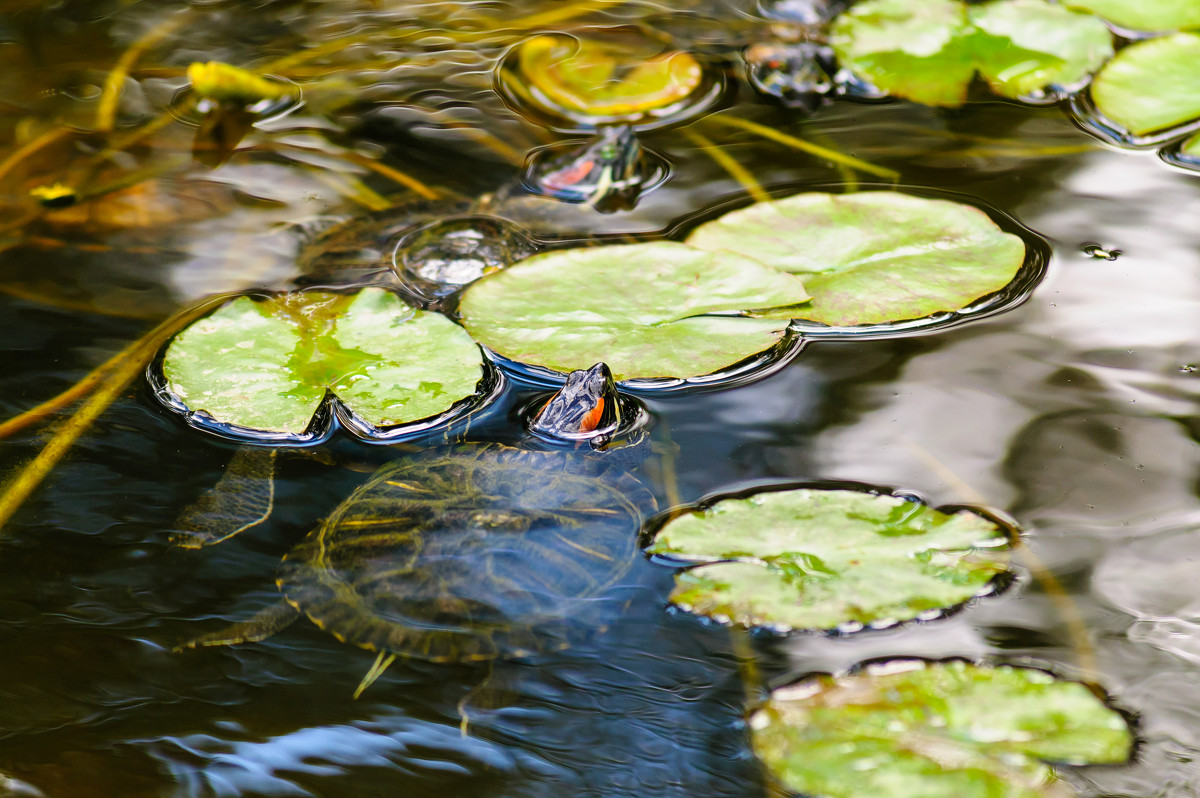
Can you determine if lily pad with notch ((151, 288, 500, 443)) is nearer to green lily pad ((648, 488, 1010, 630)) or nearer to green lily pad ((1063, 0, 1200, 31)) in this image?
green lily pad ((648, 488, 1010, 630))

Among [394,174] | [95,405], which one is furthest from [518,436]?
[394,174]

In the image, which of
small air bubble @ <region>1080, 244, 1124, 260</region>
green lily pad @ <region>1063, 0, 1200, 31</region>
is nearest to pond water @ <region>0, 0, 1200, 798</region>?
small air bubble @ <region>1080, 244, 1124, 260</region>

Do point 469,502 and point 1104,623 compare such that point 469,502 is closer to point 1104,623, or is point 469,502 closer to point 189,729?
point 189,729

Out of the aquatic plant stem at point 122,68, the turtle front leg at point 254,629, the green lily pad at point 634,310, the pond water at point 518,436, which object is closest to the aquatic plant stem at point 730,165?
the pond water at point 518,436

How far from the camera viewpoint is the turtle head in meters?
1.66

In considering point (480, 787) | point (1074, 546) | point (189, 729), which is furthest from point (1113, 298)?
point (189, 729)

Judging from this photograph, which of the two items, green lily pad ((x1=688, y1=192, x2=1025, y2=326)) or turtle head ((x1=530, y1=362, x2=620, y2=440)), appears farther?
green lily pad ((x1=688, y1=192, x2=1025, y2=326))

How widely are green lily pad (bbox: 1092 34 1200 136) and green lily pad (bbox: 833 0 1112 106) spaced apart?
96 mm

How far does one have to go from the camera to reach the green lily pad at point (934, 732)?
1.14 metres

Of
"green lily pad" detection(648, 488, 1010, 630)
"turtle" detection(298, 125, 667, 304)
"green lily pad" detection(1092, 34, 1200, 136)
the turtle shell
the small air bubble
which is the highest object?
"green lily pad" detection(1092, 34, 1200, 136)

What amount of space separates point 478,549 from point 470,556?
19 mm

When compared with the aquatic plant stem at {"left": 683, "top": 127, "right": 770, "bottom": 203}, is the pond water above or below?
below

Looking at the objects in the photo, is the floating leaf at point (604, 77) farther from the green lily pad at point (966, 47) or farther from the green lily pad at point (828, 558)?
the green lily pad at point (828, 558)

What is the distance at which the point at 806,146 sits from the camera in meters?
2.50
